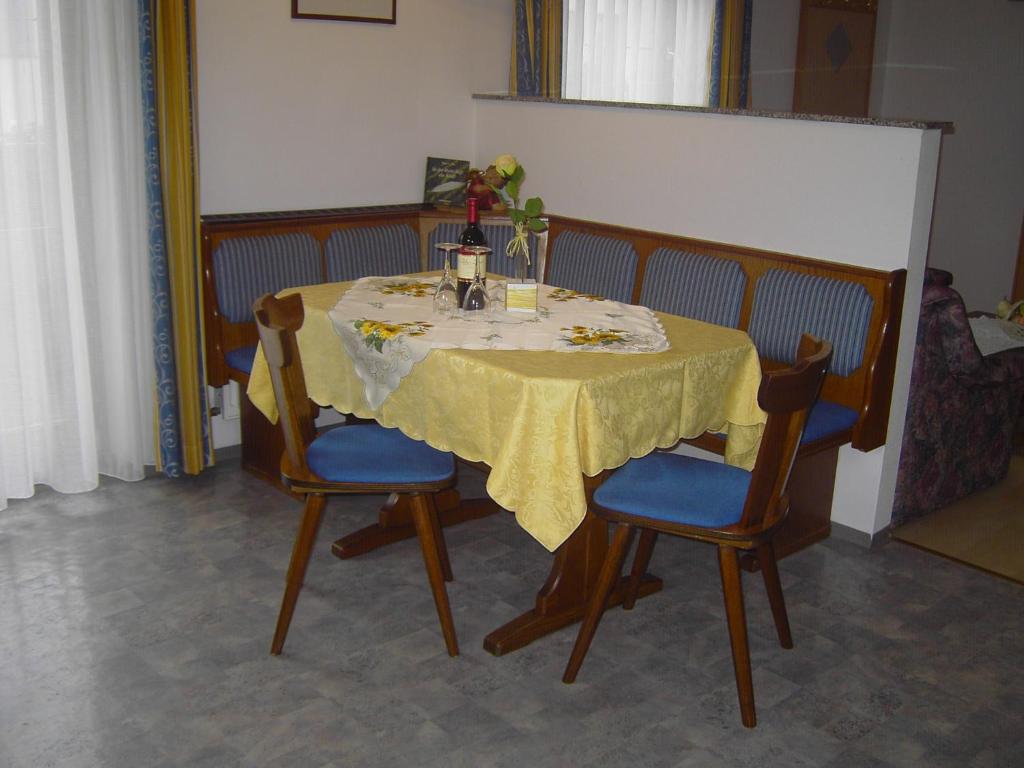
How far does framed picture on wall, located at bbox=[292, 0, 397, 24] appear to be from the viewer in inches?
168

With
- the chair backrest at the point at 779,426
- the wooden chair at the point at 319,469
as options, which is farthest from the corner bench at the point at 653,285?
the wooden chair at the point at 319,469

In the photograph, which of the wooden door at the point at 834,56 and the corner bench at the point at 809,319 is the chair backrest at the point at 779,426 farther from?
the wooden door at the point at 834,56

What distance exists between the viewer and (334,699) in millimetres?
2717

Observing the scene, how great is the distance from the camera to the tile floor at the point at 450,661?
255 centimetres

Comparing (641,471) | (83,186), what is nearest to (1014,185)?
(641,471)

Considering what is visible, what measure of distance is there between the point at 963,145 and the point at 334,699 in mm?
5781

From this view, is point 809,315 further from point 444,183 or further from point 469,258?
point 444,183

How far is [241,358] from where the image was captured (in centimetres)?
408

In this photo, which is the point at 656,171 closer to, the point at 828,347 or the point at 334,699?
the point at 828,347

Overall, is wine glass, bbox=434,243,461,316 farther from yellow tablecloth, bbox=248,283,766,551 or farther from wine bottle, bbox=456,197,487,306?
yellow tablecloth, bbox=248,283,766,551

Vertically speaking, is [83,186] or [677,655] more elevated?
[83,186]

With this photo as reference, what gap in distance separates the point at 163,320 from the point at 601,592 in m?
2.08

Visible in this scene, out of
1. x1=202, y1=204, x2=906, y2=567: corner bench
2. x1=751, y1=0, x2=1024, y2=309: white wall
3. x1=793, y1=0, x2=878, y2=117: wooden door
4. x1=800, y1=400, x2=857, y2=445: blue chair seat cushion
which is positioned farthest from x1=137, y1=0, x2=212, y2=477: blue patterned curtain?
x1=793, y1=0, x2=878, y2=117: wooden door

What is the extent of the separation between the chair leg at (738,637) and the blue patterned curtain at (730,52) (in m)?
4.13
